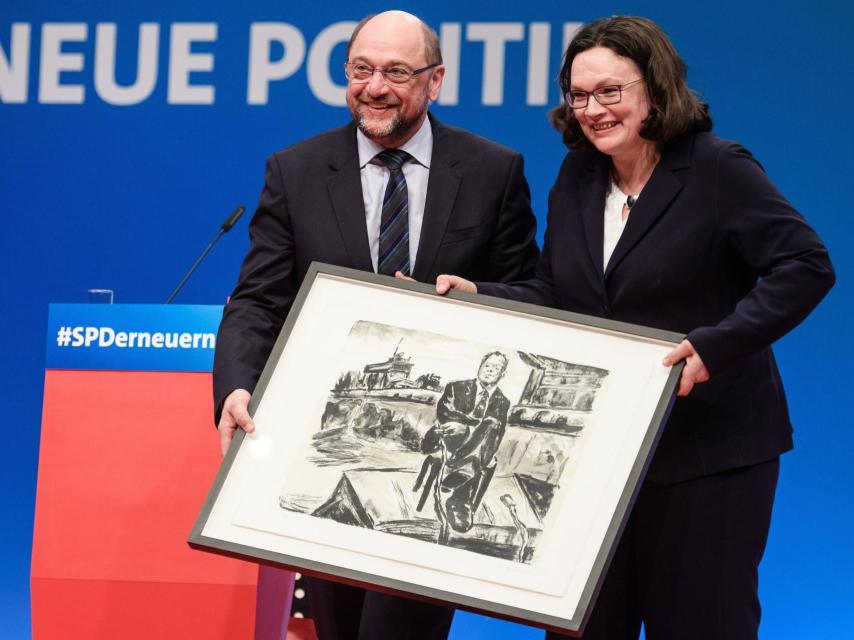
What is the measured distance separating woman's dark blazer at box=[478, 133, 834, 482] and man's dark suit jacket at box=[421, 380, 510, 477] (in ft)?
1.02

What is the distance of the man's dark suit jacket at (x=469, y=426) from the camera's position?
1.98 meters

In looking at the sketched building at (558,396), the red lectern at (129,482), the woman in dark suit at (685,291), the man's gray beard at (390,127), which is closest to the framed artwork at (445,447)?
the sketched building at (558,396)

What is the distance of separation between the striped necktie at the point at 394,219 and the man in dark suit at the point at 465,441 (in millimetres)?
435

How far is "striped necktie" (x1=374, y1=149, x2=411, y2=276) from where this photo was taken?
95.0 inches

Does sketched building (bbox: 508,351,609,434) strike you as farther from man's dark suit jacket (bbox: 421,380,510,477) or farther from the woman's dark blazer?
the woman's dark blazer

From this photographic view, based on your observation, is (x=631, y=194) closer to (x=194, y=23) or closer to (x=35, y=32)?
(x=194, y=23)

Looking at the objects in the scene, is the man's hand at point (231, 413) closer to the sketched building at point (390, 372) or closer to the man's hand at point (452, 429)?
the sketched building at point (390, 372)

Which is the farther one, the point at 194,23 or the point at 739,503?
the point at 194,23

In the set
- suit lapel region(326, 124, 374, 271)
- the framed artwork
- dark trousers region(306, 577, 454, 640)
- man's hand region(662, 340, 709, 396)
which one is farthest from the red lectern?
man's hand region(662, 340, 709, 396)

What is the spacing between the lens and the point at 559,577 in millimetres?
1836

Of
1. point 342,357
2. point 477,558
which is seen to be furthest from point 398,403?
point 477,558

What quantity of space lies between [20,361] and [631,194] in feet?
10.3

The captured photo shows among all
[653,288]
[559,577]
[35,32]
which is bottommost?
[559,577]

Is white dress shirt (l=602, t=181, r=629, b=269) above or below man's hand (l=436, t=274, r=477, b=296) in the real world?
above
